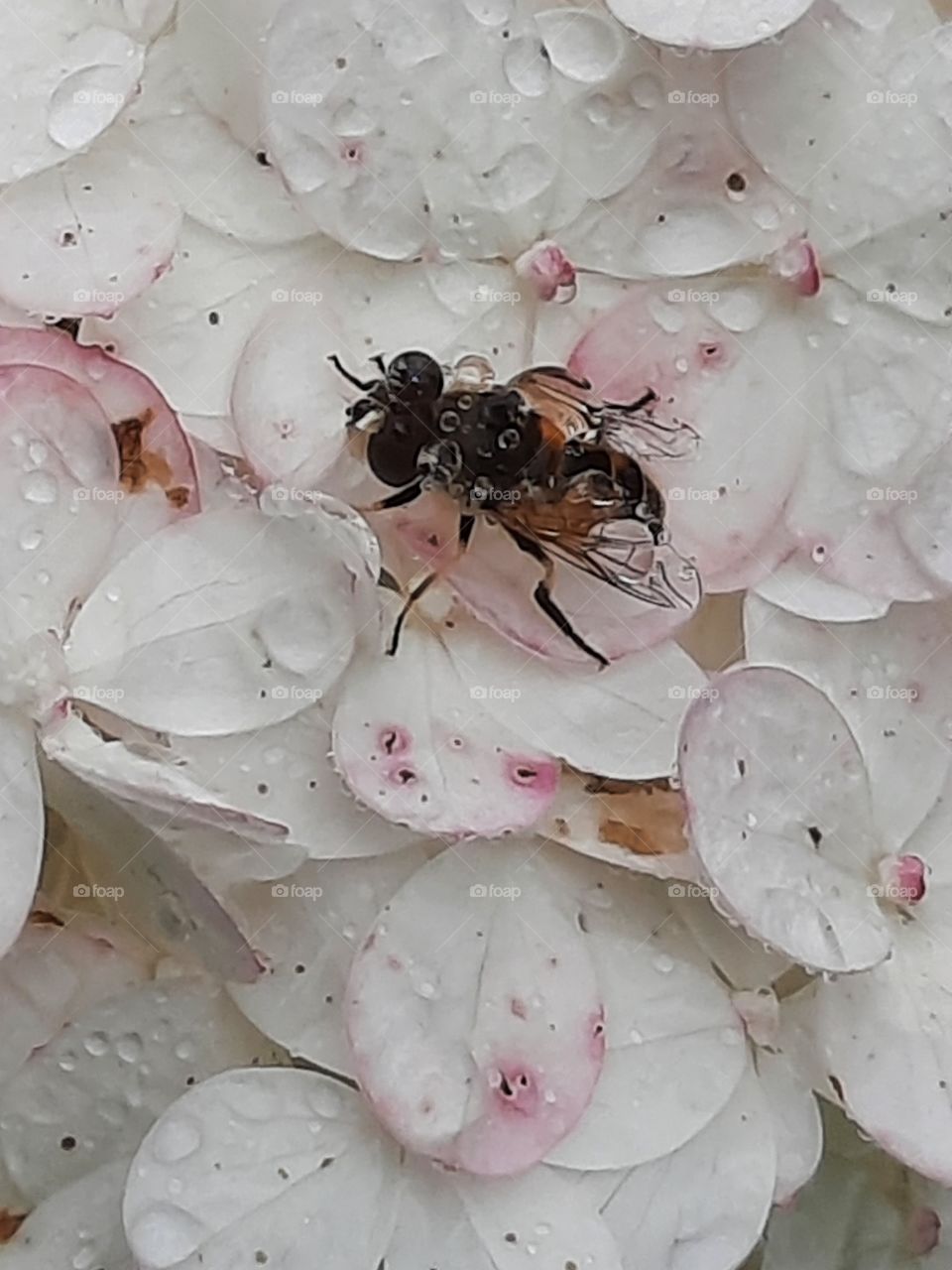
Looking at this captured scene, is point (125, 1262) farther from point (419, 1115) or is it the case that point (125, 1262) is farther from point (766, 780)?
point (766, 780)

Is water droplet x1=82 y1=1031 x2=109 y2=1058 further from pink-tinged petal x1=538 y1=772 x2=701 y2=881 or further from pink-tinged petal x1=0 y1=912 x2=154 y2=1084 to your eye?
pink-tinged petal x1=538 y1=772 x2=701 y2=881

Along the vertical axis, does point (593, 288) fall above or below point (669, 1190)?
above

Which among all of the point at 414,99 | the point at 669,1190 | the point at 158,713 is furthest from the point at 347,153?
the point at 669,1190

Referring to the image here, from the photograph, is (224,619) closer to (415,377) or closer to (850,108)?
(415,377)

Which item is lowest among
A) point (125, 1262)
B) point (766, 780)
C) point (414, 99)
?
point (125, 1262)

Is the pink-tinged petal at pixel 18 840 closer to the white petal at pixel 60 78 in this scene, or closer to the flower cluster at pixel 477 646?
the flower cluster at pixel 477 646

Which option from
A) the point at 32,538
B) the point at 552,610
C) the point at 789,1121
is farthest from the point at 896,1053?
the point at 32,538
